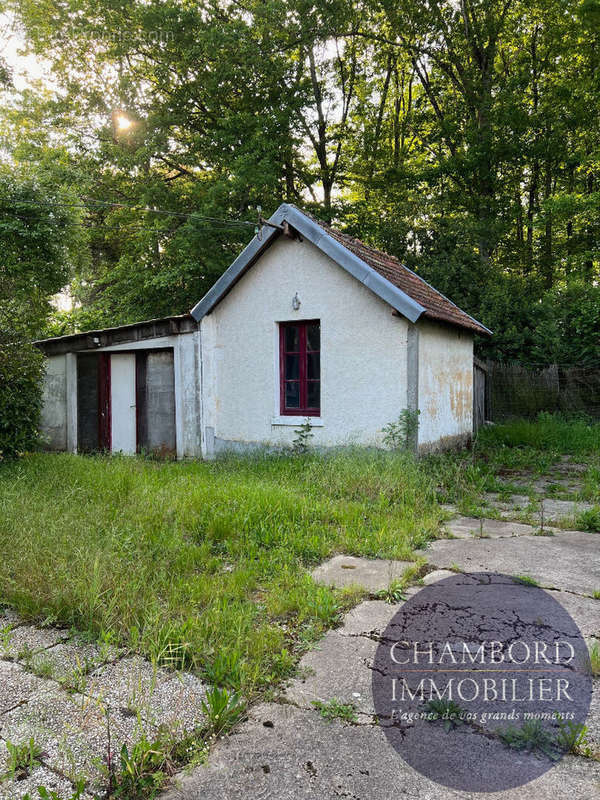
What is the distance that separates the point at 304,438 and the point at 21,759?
24.8 ft

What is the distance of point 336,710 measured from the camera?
255 centimetres

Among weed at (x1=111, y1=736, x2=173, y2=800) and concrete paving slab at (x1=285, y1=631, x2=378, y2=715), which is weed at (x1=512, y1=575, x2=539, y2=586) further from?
weed at (x1=111, y1=736, x2=173, y2=800)

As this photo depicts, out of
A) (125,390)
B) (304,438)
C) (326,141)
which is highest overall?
(326,141)

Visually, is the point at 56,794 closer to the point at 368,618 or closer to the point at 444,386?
the point at 368,618

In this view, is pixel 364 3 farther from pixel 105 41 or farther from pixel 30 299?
pixel 30 299

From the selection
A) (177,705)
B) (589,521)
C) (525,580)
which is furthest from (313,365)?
(177,705)

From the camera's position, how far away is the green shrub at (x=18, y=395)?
344 inches

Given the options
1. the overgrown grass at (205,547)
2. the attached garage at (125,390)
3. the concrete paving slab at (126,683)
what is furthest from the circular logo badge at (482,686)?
the attached garage at (125,390)

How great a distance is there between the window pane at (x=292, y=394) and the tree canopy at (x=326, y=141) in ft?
23.3

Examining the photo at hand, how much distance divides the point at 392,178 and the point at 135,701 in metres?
20.7

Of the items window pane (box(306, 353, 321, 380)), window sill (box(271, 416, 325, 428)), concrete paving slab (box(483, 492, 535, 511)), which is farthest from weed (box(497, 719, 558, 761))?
window pane (box(306, 353, 321, 380))

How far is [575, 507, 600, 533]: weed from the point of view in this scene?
577cm

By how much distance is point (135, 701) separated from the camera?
2.50 meters

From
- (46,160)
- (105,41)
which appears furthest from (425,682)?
(105,41)
